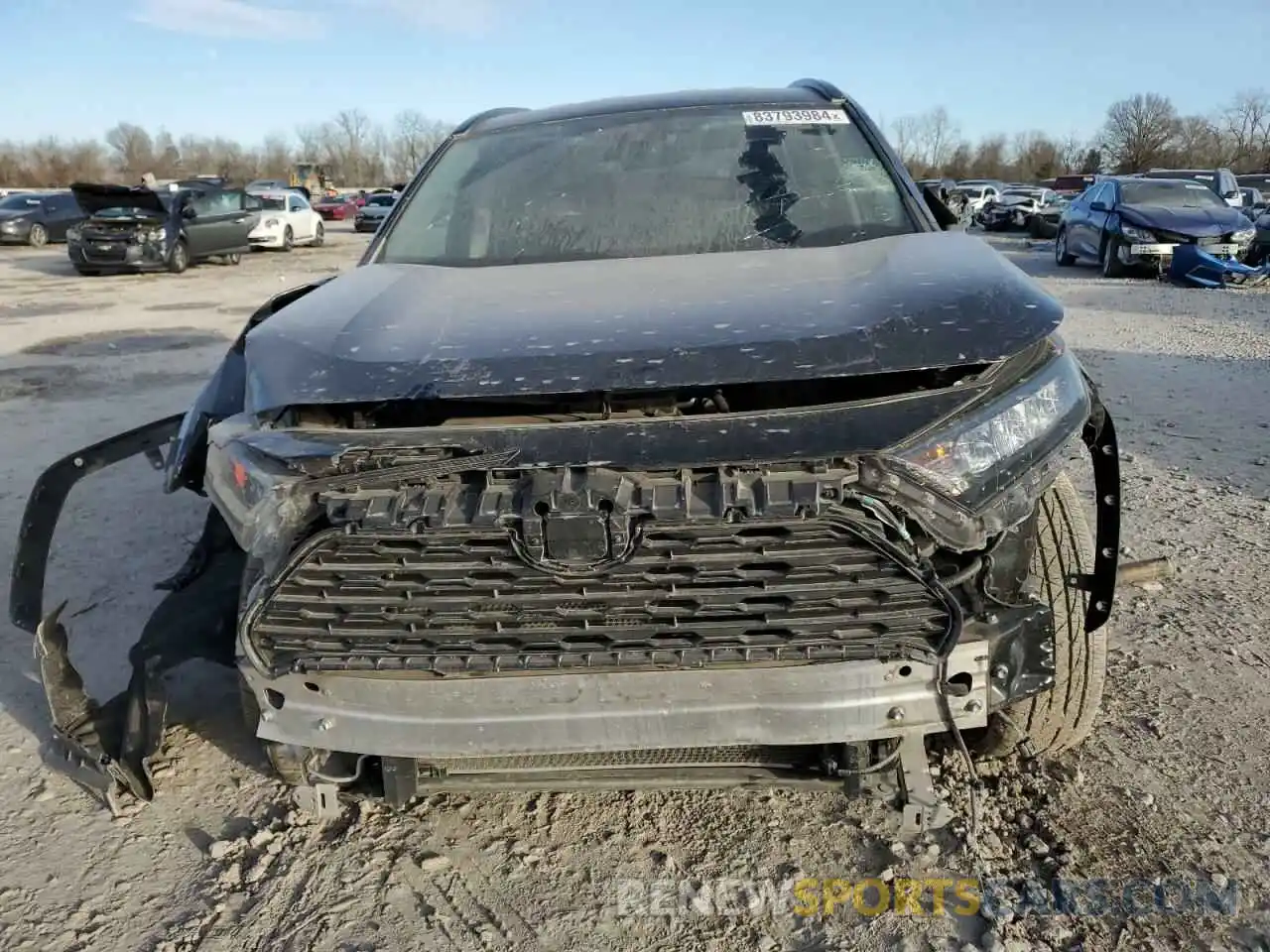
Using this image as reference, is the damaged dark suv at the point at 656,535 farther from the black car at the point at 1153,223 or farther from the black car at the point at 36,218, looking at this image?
the black car at the point at 36,218

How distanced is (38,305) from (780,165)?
13.4 m

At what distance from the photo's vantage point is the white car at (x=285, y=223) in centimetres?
2142

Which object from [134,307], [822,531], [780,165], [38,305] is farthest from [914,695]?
[38,305]

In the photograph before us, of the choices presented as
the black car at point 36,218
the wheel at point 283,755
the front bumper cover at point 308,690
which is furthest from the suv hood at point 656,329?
the black car at point 36,218

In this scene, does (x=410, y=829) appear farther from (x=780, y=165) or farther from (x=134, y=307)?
(x=134, y=307)

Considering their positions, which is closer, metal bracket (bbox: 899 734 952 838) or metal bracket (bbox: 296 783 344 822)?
A: metal bracket (bbox: 899 734 952 838)

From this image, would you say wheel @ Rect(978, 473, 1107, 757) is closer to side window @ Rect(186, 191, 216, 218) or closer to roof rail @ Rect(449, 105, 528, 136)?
roof rail @ Rect(449, 105, 528, 136)

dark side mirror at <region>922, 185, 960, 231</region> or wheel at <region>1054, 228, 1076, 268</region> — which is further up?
dark side mirror at <region>922, 185, 960, 231</region>

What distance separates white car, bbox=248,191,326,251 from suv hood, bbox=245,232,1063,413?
790 inches

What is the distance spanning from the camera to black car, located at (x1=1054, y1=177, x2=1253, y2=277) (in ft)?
44.3

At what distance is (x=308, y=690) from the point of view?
2088 mm

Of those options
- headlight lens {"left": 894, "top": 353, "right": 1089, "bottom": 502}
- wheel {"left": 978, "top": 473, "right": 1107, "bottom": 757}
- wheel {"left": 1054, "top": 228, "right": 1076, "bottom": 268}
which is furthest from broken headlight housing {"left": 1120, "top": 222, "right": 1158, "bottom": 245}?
headlight lens {"left": 894, "top": 353, "right": 1089, "bottom": 502}

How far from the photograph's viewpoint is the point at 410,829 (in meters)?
2.52

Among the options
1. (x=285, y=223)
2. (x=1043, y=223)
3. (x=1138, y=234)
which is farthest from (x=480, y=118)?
(x=1043, y=223)
